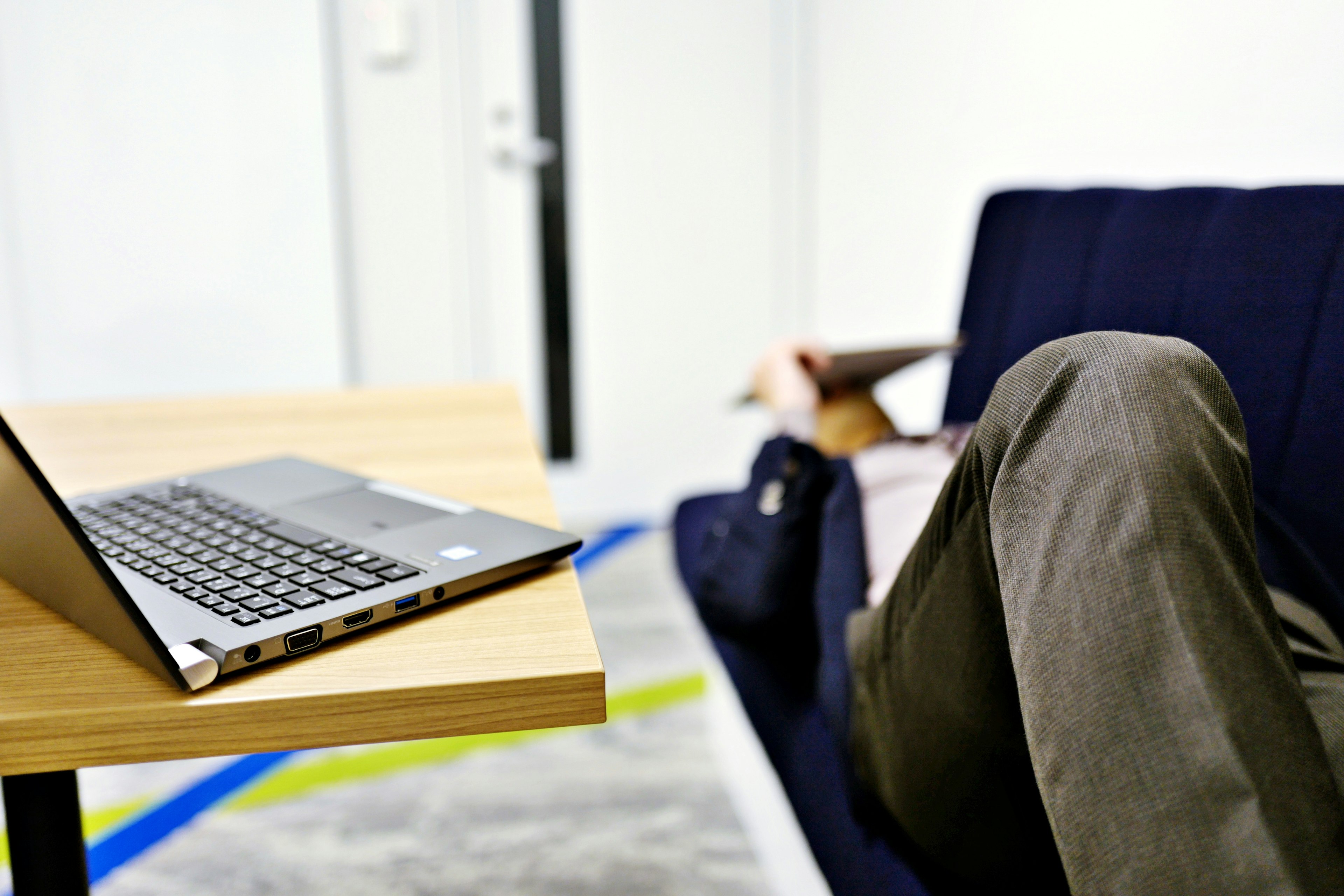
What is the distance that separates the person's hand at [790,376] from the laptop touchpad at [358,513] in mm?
574

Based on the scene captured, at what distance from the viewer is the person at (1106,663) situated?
433mm

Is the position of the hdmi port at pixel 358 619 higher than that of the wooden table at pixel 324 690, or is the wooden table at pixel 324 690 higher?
the hdmi port at pixel 358 619

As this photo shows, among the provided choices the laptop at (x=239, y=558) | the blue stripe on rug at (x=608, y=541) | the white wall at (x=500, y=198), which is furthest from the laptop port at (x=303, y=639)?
the blue stripe on rug at (x=608, y=541)

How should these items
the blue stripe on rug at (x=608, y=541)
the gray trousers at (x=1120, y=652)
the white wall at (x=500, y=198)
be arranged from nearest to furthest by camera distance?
the gray trousers at (x=1120, y=652)
the white wall at (x=500, y=198)
the blue stripe on rug at (x=608, y=541)

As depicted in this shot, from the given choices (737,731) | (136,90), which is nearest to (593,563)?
(737,731)

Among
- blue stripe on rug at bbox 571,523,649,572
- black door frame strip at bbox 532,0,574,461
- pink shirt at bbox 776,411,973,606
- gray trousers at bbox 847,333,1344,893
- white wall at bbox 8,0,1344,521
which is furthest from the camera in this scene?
black door frame strip at bbox 532,0,574,461

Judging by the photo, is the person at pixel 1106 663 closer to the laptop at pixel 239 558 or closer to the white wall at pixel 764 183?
the laptop at pixel 239 558

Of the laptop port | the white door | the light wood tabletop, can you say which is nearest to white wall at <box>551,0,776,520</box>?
the white door

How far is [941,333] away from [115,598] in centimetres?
181

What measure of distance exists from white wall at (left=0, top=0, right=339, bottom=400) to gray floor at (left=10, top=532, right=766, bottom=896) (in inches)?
49.6

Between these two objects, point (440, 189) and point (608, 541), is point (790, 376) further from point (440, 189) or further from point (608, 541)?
point (440, 189)

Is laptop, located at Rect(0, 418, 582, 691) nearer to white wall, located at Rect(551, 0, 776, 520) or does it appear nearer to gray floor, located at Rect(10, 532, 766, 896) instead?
gray floor, located at Rect(10, 532, 766, 896)

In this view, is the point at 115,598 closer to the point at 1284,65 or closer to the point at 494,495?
the point at 494,495

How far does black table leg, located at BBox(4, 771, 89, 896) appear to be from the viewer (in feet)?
1.97
